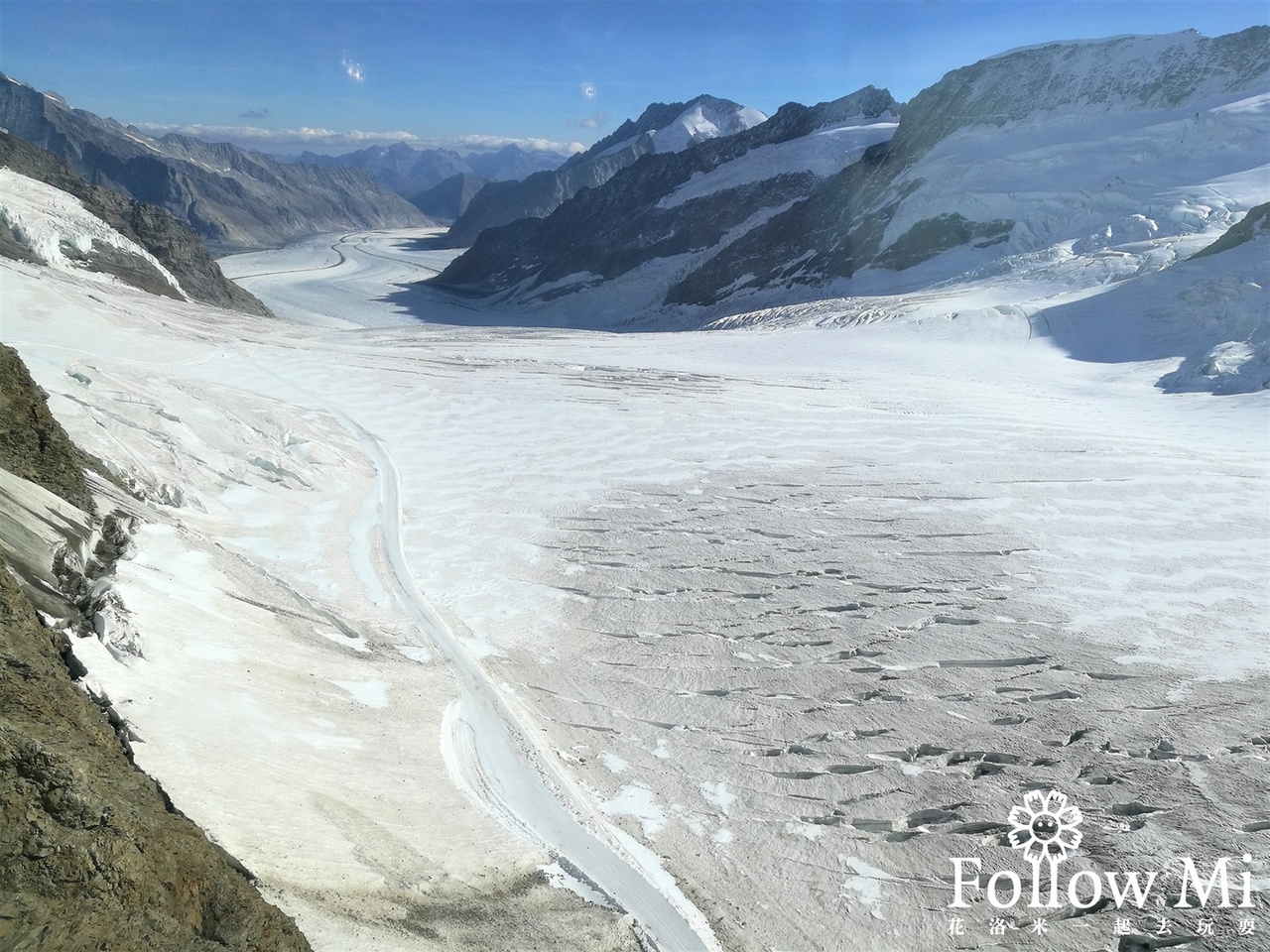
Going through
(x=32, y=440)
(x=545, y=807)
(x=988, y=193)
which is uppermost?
(x=988, y=193)

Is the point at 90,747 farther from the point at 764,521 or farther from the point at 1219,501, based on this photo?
the point at 1219,501

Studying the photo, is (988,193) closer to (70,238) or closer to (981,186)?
(981,186)

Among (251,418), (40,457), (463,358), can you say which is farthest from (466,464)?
(463,358)

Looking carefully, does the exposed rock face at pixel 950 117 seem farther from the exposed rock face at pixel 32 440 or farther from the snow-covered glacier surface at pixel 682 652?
the exposed rock face at pixel 32 440

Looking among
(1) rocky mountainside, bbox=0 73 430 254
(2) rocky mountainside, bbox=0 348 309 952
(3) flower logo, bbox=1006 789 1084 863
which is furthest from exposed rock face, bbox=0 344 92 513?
(1) rocky mountainside, bbox=0 73 430 254

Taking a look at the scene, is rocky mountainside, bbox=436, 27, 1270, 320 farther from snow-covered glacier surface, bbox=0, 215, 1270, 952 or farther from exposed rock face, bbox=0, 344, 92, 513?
exposed rock face, bbox=0, 344, 92, 513

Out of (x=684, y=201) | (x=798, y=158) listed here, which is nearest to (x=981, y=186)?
(x=798, y=158)

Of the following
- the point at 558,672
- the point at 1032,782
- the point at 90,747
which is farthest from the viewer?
the point at 558,672
